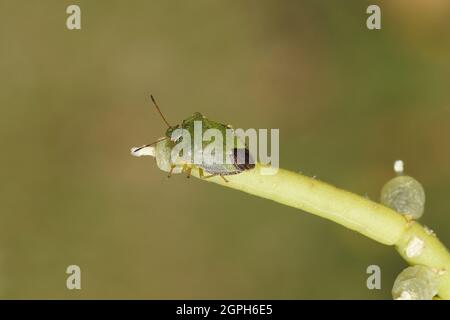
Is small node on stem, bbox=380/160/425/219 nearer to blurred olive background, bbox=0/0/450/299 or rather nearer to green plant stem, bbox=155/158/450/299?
green plant stem, bbox=155/158/450/299

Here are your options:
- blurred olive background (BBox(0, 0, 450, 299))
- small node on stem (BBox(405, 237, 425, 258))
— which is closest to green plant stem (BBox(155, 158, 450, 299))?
small node on stem (BBox(405, 237, 425, 258))

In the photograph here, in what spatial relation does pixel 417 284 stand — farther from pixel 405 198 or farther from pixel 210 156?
pixel 210 156

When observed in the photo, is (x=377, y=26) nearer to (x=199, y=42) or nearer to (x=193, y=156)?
(x=199, y=42)

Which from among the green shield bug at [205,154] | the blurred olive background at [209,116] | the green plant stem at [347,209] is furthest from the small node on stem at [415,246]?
the blurred olive background at [209,116]

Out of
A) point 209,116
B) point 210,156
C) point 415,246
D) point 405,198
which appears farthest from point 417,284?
point 209,116

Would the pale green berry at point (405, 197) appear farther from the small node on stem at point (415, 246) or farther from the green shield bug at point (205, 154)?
the green shield bug at point (205, 154)

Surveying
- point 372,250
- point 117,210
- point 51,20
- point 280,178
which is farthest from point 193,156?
point 51,20
